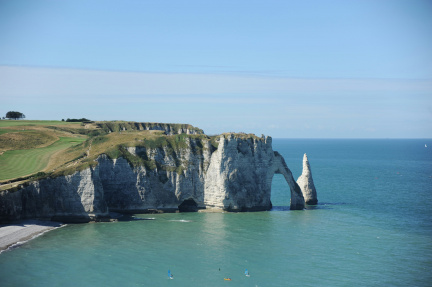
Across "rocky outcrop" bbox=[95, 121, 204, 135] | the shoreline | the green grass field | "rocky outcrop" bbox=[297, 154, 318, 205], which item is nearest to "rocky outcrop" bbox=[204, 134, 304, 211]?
"rocky outcrop" bbox=[297, 154, 318, 205]

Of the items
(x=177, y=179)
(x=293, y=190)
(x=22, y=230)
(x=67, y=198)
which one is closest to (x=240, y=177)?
(x=293, y=190)

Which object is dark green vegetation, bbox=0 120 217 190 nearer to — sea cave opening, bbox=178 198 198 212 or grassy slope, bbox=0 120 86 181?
grassy slope, bbox=0 120 86 181

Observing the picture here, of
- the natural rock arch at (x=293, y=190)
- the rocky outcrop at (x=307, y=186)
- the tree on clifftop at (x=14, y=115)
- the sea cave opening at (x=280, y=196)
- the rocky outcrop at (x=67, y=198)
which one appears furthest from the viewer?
the tree on clifftop at (x=14, y=115)

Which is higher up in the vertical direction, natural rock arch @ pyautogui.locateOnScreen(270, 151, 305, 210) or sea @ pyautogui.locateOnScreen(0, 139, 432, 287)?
natural rock arch @ pyautogui.locateOnScreen(270, 151, 305, 210)

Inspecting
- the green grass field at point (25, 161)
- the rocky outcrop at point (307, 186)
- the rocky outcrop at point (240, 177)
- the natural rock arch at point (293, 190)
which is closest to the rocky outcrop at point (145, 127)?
the green grass field at point (25, 161)

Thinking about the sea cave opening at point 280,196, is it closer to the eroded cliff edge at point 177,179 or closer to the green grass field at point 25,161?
the eroded cliff edge at point 177,179

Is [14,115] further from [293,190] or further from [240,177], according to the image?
[293,190]
